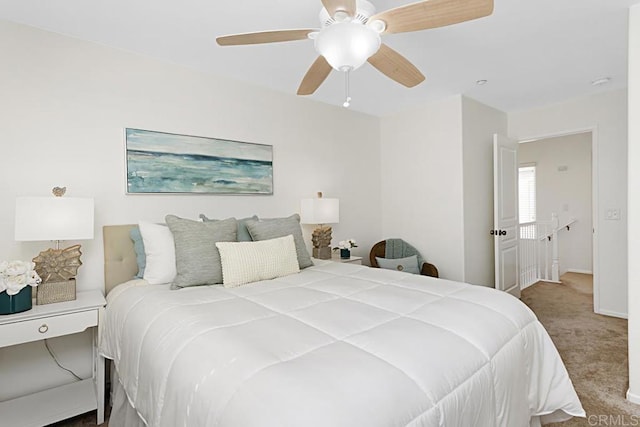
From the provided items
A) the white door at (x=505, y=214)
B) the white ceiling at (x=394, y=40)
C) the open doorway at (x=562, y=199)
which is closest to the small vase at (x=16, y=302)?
the white ceiling at (x=394, y=40)

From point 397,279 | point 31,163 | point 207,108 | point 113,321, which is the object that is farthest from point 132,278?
point 397,279

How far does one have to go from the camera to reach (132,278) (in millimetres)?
2381

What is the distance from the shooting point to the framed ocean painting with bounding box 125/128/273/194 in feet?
8.23

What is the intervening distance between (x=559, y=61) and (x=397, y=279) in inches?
93.9

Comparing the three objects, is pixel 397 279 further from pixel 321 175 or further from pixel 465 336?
pixel 321 175

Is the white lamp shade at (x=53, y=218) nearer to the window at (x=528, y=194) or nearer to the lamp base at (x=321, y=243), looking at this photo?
A: the lamp base at (x=321, y=243)

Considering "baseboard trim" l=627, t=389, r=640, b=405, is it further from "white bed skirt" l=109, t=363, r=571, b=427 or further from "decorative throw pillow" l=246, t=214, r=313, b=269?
"decorative throw pillow" l=246, t=214, r=313, b=269

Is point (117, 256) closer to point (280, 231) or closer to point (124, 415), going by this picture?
point (124, 415)

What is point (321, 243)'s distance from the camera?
3.42m

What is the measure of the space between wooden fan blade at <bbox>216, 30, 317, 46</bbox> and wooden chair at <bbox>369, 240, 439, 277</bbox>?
271cm

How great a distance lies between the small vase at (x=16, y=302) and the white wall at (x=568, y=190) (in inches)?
265

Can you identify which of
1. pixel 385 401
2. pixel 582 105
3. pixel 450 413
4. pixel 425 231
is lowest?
pixel 450 413

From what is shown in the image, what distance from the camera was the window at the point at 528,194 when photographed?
20.9 ft

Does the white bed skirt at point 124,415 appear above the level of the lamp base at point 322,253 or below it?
below
